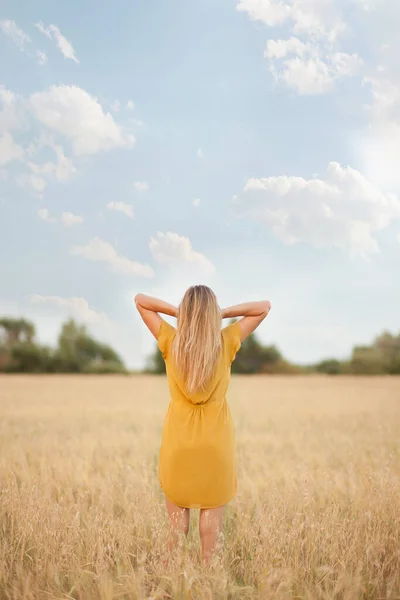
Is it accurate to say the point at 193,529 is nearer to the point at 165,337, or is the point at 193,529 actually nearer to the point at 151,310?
the point at 165,337

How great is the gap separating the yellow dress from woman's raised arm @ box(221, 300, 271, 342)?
0.31 meters

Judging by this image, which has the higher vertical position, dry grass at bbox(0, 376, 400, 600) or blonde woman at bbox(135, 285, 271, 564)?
blonde woman at bbox(135, 285, 271, 564)

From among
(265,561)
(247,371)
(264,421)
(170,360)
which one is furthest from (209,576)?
(247,371)

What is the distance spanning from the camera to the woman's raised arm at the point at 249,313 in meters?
3.66

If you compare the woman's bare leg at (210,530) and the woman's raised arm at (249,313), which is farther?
the woman's raised arm at (249,313)

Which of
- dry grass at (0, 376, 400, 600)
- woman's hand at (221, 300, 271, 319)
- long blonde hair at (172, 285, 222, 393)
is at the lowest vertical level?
dry grass at (0, 376, 400, 600)

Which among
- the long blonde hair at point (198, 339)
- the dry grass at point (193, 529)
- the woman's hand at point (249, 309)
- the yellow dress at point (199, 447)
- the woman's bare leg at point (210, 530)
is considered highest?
the woman's hand at point (249, 309)

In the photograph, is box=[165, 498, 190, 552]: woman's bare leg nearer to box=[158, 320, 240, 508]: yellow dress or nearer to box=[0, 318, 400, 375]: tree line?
box=[158, 320, 240, 508]: yellow dress

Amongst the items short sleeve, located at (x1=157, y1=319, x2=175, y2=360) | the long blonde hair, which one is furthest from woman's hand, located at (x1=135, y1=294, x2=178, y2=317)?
the long blonde hair

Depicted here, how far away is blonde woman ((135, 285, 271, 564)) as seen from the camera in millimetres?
3279

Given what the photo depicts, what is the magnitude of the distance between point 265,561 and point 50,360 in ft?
141

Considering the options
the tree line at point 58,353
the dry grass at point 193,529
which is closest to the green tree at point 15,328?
the tree line at point 58,353

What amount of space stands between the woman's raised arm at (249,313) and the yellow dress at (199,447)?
307 mm

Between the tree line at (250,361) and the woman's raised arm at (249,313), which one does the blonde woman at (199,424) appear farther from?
the tree line at (250,361)
